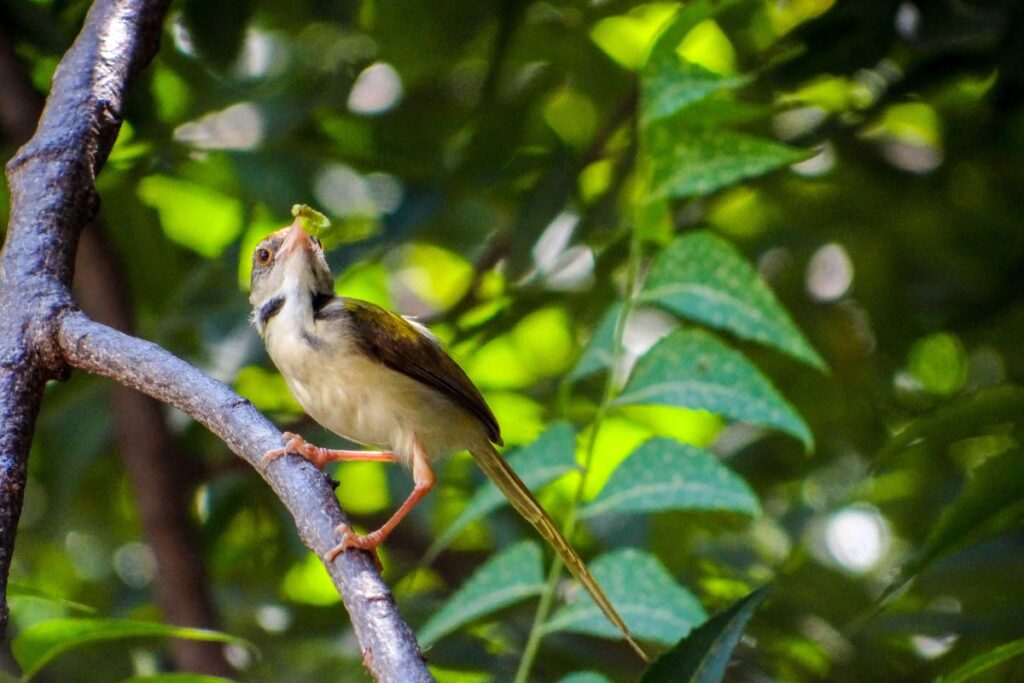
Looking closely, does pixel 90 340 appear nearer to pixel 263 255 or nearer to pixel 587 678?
pixel 587 678

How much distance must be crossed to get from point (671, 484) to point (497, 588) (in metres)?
0.43

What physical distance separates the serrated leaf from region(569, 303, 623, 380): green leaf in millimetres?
302

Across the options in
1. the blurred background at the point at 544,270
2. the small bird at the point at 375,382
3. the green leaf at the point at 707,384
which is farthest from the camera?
the blurred background at the point at 544,270

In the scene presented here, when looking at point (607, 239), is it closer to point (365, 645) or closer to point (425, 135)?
point (425, 135)

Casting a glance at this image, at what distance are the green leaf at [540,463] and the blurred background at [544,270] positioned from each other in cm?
66

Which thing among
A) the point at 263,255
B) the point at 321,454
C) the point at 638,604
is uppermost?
the point at 263,255

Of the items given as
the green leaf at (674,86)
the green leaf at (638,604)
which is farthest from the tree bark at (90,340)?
the green leaf at (674,86)

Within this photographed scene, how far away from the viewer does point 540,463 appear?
108 inches

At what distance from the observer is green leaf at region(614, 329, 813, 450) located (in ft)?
8.38

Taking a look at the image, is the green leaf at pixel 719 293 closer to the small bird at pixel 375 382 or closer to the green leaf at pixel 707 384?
the green leaf at pixel 707 384

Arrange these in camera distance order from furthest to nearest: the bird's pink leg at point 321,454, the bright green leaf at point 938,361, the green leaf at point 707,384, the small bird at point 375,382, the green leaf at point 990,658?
the bright green leaf at point 938,361 < the small bird at point 375,382 < the bird's pink leg at point 321,454 < the green leaf at point 707,384 < the green leaf at point 990,658

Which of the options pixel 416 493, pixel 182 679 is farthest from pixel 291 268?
pixel 182 679

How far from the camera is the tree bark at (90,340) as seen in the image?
1755mm

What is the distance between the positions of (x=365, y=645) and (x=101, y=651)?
282cm
